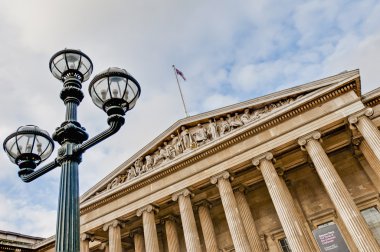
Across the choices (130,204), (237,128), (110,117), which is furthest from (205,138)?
(110,117)

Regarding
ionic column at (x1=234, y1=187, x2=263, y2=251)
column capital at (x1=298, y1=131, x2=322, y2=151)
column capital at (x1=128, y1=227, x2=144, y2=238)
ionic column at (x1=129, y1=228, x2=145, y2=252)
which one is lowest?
ionic column at (x1=234, y1=187, x2=263, y2=251)

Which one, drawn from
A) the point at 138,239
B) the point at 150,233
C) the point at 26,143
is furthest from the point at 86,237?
the point at 26,143

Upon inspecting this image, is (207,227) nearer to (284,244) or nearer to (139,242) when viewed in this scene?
(284,244)

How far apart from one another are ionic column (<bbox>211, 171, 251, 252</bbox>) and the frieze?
2.49 m

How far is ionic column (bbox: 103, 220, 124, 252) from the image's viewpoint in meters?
19.1

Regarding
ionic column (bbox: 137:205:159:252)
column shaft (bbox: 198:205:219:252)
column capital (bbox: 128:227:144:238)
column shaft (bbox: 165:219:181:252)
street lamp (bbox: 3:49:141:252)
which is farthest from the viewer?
column capital (bbox: 128:227:144:238)

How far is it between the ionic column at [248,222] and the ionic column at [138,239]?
25.7 ft

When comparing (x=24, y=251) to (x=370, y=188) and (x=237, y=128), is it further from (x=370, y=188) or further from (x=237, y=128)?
(x=370, y=188)

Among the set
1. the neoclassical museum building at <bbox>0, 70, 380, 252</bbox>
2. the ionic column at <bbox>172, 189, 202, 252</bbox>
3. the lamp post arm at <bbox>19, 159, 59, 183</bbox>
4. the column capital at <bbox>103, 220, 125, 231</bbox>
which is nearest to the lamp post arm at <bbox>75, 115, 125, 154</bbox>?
the lamp post arm at <bbox>19, 159, 59, 183</bbox>

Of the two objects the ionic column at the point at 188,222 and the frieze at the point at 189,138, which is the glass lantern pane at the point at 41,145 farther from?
the frieze at the point at 189,138

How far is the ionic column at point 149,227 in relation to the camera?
58.5ft

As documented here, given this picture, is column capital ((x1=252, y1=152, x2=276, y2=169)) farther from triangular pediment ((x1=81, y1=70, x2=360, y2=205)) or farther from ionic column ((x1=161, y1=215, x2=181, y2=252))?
ionic column ((x1=161, y1=215, x2=181, y2=252))

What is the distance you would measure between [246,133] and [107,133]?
13668 millimetres

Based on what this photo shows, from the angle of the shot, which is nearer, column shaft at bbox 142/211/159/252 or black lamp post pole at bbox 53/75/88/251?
black lamp post pole at bbox 53/75/88/251
